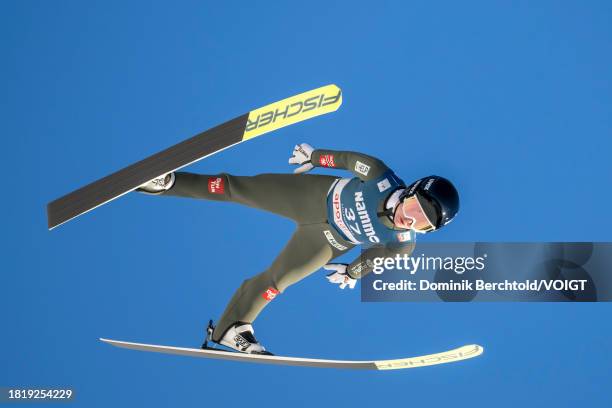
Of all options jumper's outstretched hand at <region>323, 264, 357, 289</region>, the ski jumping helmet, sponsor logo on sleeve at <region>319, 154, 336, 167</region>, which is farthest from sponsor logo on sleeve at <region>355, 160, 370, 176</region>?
jumper's outstretched hand at <region>323, 264, 357, 289</region>

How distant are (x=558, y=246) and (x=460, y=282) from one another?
583 mm

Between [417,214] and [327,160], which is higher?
[327,160]

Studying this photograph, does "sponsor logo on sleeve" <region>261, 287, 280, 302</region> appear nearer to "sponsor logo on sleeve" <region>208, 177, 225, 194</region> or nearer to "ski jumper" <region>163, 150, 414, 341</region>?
"ski jumper" <region>163, 150, 414, 341</region>

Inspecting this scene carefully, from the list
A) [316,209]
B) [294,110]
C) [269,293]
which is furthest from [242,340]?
[294,110]

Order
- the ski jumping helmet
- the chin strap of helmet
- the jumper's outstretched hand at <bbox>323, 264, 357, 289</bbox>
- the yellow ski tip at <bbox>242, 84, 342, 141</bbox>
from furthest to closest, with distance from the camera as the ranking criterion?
the jumper's outstretched hand at <bbox>323, 264, 357, 289</bbox> → the chin strap of helmet → the ski jumping helmet → the yellow ski tip at <bbox>242, 84, 342, 141</bbox>

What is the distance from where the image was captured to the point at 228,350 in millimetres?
3967

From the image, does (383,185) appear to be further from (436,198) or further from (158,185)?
(158,185)

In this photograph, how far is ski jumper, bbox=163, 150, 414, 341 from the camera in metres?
3.58

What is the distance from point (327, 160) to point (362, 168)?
171mm

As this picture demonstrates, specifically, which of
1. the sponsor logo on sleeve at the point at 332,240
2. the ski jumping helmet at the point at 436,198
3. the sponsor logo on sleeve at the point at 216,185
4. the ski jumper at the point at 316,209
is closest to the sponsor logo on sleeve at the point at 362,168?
the ski jumper at the point at 316,209

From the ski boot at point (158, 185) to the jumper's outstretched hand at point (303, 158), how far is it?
0.55m

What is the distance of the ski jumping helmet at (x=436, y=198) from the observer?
3.37 m

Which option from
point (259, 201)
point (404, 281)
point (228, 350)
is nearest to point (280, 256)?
point (259, 201)

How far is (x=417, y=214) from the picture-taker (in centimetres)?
340
